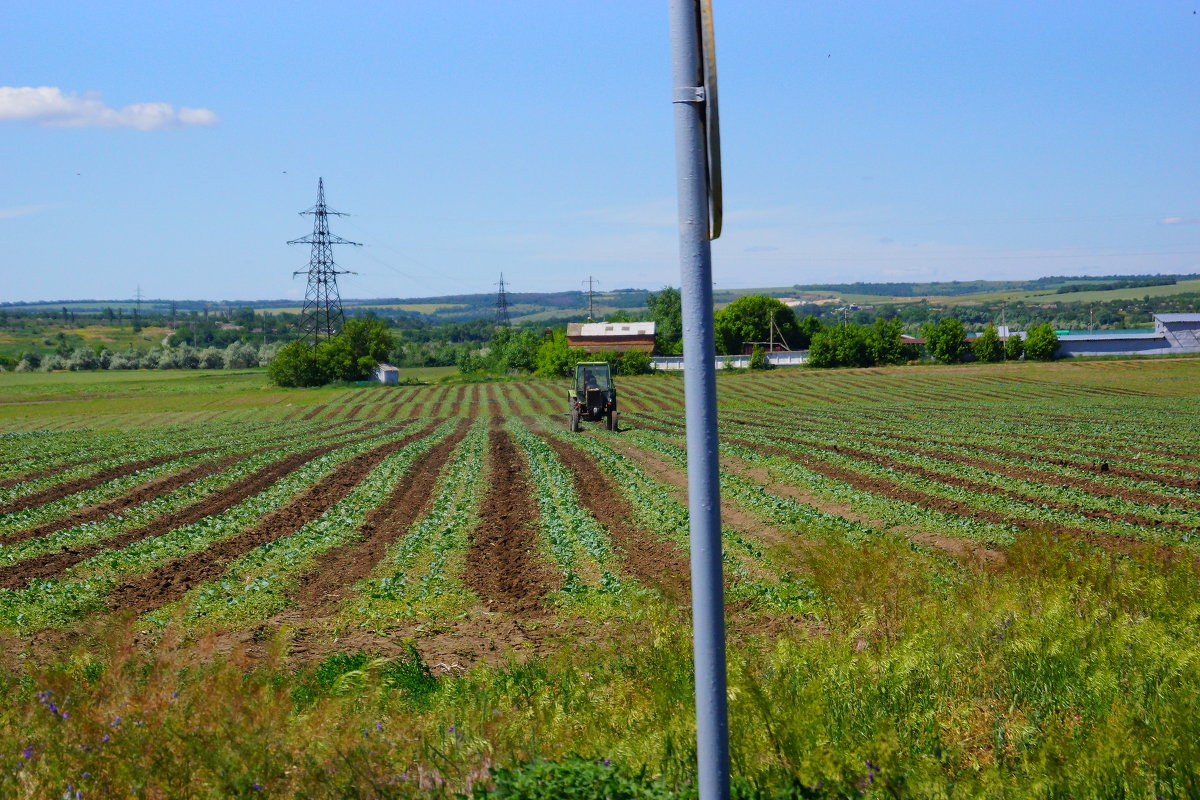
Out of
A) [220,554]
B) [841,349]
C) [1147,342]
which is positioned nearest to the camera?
[220,554]

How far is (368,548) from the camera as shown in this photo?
55.6 feet

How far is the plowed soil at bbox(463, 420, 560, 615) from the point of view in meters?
13.2

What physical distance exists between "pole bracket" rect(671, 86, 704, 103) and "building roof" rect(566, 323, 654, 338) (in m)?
129

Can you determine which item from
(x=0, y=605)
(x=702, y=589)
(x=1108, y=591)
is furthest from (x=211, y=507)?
(x=702, y=589)

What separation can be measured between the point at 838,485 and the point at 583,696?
1706cm

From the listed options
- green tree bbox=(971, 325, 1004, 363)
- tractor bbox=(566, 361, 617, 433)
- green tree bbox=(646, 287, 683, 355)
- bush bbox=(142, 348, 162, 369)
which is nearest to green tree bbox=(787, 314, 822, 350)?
green tree bbox=(646, 287, 683, 355)

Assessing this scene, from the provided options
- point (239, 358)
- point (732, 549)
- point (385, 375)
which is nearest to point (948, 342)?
point (385, 375)

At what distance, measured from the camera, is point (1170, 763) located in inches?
207

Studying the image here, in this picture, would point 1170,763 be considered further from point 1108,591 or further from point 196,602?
point 196,602

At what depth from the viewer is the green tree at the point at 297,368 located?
9975cm

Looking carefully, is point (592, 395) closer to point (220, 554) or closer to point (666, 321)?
point (220, 554)

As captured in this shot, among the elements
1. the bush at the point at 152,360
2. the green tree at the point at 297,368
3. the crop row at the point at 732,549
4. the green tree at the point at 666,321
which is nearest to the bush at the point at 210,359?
the bush at the point at 152,360

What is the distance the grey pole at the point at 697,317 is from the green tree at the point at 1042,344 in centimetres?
12404

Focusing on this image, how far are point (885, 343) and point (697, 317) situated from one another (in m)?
121
